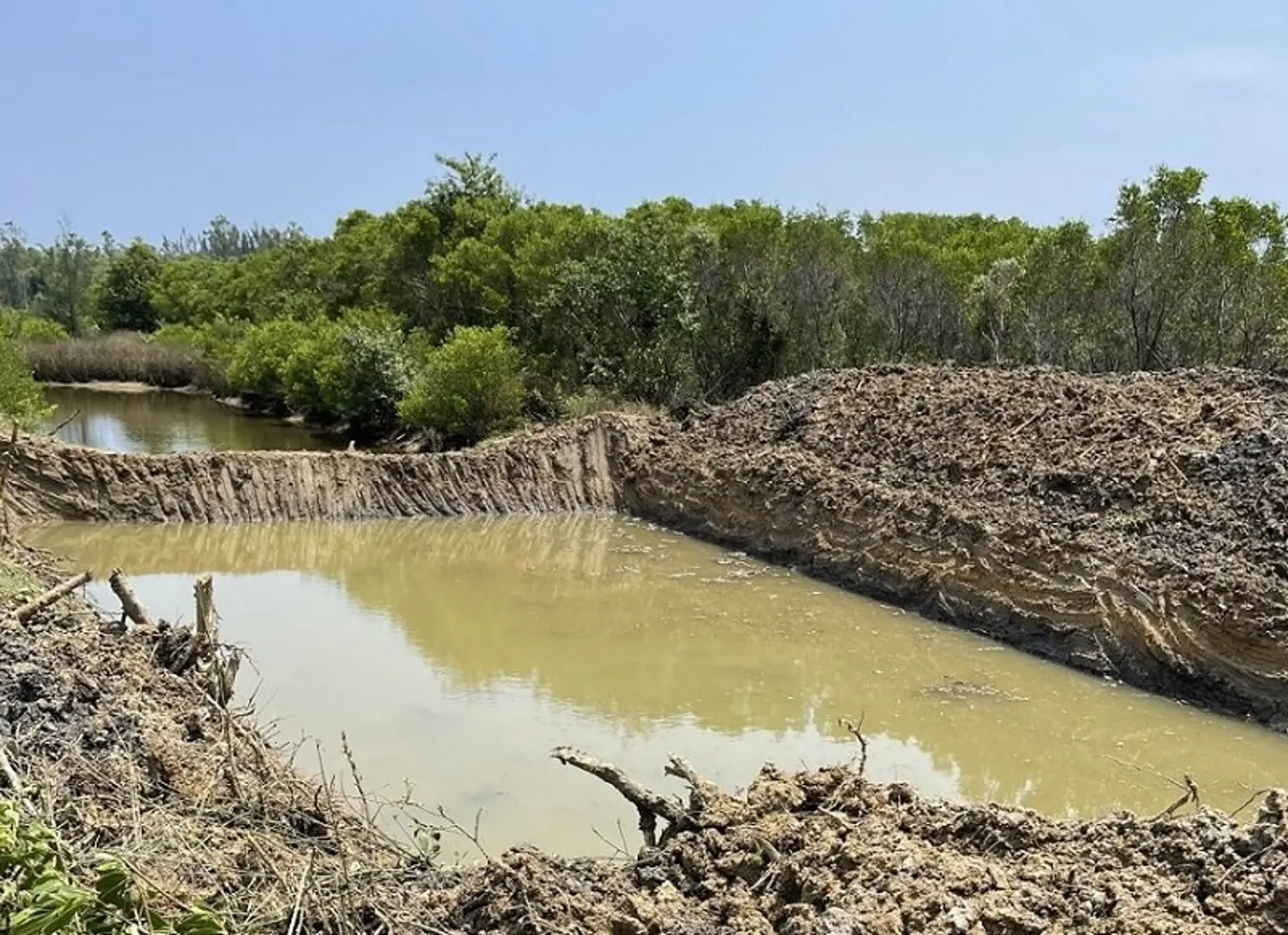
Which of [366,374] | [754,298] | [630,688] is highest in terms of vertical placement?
[754,298]

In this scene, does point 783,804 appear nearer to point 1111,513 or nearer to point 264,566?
point 1111,513

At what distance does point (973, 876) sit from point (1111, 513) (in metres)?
8.99

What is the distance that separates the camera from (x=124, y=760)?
19.4 feet

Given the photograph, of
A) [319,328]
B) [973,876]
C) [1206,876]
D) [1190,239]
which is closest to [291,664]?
[973,876]

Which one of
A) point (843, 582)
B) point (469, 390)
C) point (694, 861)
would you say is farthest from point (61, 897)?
point (469, 390)

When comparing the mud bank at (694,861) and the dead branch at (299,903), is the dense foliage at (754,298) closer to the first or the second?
the mud bank at (694,861)

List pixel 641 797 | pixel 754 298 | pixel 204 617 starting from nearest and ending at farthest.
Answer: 1. pixel 641 797
2. pixel 204 617
3. pixel 754 298

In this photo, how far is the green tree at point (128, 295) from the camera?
181 feet

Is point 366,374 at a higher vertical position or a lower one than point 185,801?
higher

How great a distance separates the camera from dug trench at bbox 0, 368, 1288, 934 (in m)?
4.71

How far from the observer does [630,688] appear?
10.8 meters

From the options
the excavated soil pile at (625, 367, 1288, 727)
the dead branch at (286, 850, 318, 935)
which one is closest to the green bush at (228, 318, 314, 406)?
the excavated soil pile at (625, 367, 1288, 727)

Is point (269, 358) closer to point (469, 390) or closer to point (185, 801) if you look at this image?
point (469, 390)

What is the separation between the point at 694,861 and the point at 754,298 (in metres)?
19.9
